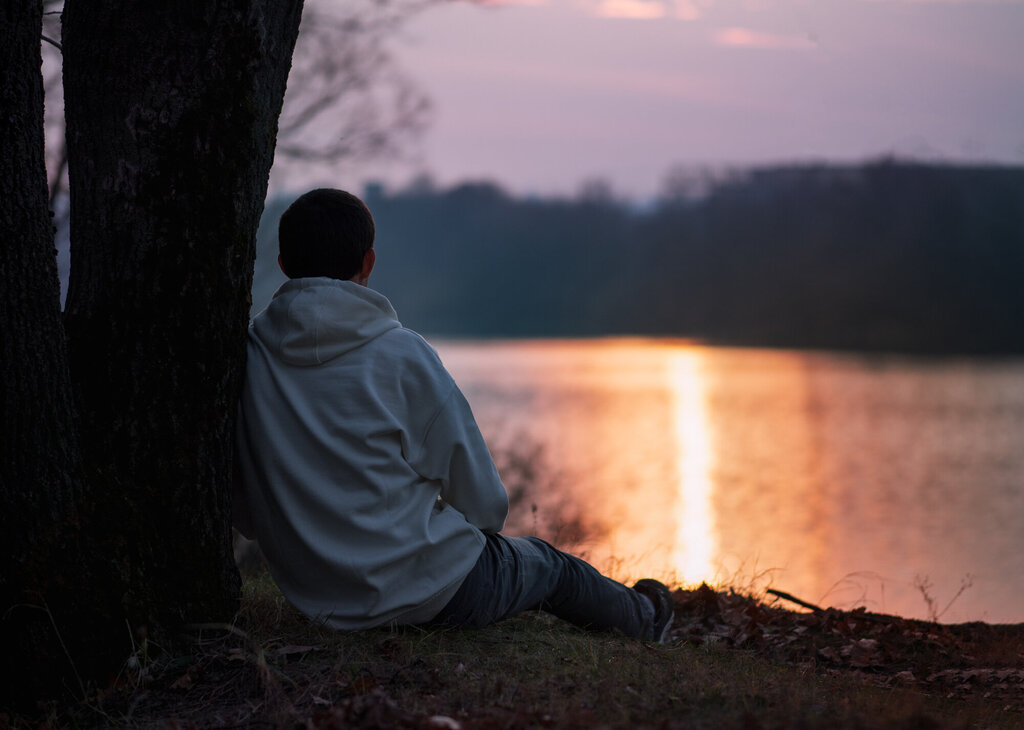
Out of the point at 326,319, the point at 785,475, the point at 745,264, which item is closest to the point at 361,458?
the point at 326,319

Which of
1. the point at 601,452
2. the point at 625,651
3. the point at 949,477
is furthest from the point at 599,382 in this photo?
the point at 625,651

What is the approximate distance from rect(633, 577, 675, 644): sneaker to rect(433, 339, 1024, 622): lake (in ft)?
4.37

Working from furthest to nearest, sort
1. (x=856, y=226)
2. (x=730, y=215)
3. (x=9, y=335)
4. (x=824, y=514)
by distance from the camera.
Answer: (x=730, y=215) < (x=856, y=226) < (x=824, y=514) < (x=9, y=335)

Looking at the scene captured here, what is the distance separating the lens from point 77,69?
282 centimetres

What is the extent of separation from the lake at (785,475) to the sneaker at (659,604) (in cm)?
133

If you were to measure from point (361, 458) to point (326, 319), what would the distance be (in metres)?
0.44

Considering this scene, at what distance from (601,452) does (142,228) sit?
2034 centimetres

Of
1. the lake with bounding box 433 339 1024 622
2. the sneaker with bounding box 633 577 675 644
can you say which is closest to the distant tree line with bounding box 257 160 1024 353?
the lake with bounding box 433 339 1024 622

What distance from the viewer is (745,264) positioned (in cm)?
8075

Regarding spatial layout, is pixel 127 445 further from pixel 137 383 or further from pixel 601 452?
pixel 601 452

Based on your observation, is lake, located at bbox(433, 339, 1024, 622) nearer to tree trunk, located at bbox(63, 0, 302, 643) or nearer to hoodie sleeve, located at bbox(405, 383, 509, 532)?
hoodie sleeve, located at bbox(405, 383, 509, 532)

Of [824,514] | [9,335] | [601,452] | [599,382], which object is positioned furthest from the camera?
[599,382]

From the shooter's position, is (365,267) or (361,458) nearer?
(361,458)

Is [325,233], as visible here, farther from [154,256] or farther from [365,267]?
[154,256]
